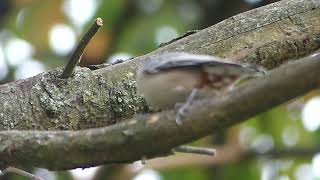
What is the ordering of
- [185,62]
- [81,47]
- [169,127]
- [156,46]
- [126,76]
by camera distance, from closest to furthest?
[169,127] < [185,62] < [81,47] < [126,76] < [156,46]

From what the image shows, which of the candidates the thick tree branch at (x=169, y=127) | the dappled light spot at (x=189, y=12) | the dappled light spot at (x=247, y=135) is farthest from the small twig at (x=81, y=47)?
the dappled light spot at (x=247, y=135)

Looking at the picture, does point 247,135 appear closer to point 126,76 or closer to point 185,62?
point 126,76

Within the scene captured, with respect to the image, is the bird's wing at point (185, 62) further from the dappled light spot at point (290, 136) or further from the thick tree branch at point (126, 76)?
the dappled light spot at point (290, 136)

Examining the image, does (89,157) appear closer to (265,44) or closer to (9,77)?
(265,44)

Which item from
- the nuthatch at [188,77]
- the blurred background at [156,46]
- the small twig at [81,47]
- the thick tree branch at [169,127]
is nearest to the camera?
the thick tree branch at [169,127]

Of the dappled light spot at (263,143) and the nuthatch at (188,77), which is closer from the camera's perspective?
the nuthatch at (188,77)

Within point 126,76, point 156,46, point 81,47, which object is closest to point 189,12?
point 156,46

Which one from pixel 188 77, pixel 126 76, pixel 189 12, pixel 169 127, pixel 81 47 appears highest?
Answer: pixel 189 12
